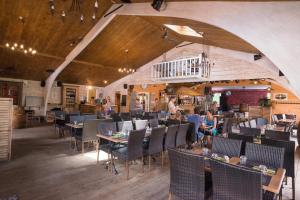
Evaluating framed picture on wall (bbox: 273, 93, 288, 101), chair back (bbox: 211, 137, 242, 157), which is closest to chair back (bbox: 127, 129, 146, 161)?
chair back (bbox: 211, 137, 242, 157)

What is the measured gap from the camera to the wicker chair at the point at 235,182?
1.78 metres

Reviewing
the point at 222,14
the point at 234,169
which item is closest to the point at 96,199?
the point at 234,169

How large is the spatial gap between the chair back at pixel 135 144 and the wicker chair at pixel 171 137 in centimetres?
85

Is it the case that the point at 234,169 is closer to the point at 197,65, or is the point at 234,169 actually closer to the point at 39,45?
the point at 197,65

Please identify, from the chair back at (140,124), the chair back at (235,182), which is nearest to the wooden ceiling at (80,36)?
the chair back at (140,124)

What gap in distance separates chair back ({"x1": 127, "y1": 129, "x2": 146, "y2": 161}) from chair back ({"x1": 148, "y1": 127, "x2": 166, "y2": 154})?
265mm

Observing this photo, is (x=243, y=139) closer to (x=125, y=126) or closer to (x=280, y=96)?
(x=125, y=126)

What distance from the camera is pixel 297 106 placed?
1100cm

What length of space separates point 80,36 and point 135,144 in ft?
19.2

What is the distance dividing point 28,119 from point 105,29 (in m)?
6.80

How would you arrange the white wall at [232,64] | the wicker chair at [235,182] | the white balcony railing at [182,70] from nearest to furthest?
the wicker chair at [235,182]
the white wall at [232,64]
the white balcony railing at [182,70]

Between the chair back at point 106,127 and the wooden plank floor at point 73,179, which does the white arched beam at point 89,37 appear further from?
the wooden plank floor at point 73,179

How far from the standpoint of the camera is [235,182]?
1.91 metres

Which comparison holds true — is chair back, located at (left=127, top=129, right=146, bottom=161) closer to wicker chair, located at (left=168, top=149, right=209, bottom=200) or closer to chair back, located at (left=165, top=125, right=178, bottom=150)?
chair back, located at (left=165, top=125, right=178, bottom=150)
